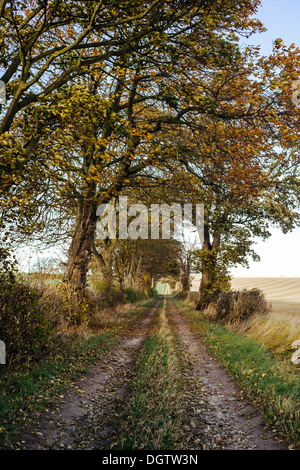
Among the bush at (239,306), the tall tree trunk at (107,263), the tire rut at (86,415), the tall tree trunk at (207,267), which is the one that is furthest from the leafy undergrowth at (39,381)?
the tall tree trunk at (207,267)

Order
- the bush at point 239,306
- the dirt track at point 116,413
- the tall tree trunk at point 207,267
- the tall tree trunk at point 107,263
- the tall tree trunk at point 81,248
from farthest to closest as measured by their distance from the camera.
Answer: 1. the tall tree trunk at point 207,267
2. the tall tree trunk at point 107,263
3. the bush at point 239,306
4. the tall tree trunk at point 81,248
5. the dirt track at point 116,413

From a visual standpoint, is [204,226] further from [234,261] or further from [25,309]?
[25,309]

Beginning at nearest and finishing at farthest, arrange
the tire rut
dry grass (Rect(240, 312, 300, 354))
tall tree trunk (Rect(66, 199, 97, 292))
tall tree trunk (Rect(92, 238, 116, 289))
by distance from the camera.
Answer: the tire rut
dry grass (Rect(240, 312, 300, 354))
tall tree trunk (Rect(66, 199, 97, 292))
tall tree trunk (Rect(92, 238, 116, 289))

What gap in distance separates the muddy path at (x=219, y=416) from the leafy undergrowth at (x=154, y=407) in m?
0.29

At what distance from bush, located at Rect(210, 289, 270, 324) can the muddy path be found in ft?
21.6

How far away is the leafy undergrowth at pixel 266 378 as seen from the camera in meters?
5.41

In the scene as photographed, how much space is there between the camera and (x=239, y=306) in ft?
51.4

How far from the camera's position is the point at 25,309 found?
7.05 metres

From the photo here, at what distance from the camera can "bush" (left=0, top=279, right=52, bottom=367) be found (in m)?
6.64

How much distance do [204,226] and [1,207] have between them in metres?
17.0

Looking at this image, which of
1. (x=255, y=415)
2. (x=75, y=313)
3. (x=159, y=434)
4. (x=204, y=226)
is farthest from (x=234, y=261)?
(x=159, y=434)

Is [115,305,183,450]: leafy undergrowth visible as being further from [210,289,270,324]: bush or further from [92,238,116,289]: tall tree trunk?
[92,238,116,289]: tall tree trunk

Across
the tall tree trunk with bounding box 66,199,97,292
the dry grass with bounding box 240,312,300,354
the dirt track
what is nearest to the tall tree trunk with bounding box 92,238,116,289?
the tall tree trunk with bounding box 66,199,97,292

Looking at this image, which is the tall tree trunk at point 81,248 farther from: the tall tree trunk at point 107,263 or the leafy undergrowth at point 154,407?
the tall tree trunk at point 107,263
